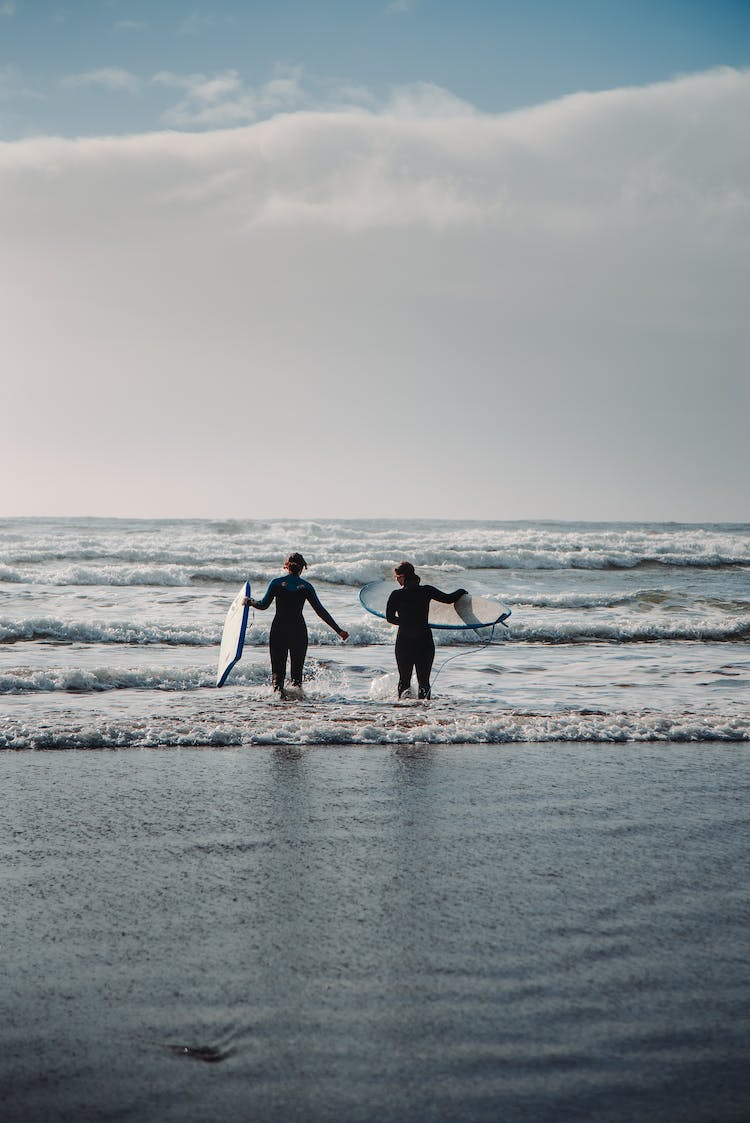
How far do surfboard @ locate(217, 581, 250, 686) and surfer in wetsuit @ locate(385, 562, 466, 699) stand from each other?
70.2 inches

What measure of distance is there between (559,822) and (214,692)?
6.34 metres

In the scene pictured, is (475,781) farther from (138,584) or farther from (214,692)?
(138,584)

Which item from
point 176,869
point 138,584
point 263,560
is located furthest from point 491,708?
point 263,560

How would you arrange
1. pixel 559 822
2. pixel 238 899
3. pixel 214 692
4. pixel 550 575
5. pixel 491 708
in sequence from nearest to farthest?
1. pixel 238 899
2. pixel 559 822
3. pixel 491 708
4. pixel 214 692
5. pixel 550 575

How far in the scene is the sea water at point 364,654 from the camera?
8.68m

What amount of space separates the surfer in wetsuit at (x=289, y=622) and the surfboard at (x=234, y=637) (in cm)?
19

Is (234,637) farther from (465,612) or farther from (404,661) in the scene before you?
(465,612)

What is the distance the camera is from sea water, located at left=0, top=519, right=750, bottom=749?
8680 millimetres

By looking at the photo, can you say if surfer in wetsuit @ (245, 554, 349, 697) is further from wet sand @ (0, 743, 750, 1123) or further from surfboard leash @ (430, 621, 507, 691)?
wet sand @ (0, 743, 750, 1123)

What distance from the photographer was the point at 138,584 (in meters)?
24.5

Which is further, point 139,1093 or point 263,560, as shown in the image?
point 263,560

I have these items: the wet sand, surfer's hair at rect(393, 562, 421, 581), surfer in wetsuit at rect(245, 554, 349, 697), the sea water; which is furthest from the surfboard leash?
the wet sand

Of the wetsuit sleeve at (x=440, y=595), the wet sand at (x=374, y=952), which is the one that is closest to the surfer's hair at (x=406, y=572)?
the wetsuit sleeve at (x=440, y=595)

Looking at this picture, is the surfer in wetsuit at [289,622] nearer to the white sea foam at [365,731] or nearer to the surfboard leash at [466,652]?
the white sea foam at [365,731]
